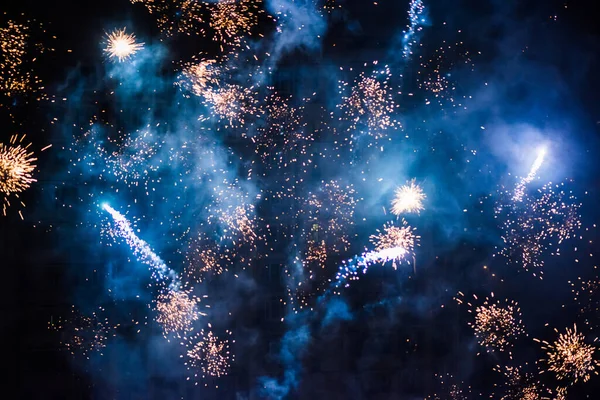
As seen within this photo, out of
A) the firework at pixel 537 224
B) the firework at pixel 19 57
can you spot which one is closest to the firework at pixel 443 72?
the firework at pixel 537 224

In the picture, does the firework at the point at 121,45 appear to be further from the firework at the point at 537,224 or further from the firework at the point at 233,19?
the firework at the point at 537,224

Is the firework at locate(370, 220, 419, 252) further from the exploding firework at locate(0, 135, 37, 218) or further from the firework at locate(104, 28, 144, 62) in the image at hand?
the exploding firework at locate(0, 135, 37, 218)

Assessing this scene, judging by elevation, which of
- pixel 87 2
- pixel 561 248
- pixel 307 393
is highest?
pixel 87 2

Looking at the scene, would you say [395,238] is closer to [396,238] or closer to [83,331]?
[396,238]

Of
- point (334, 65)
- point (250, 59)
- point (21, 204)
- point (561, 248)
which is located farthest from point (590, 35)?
point (21, 204)

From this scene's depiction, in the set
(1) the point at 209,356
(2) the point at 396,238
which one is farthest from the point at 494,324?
(1) the point at 209,356

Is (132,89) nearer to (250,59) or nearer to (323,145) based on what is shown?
(250,59)
